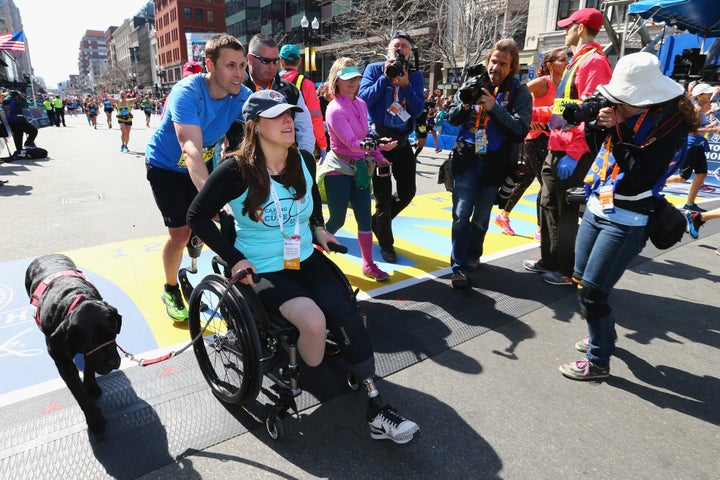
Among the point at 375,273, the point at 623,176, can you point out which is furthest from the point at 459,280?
the point at 623,176

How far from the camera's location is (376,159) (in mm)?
4121

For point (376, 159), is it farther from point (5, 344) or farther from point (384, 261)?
point (5, 344)

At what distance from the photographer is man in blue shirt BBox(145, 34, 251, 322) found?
2.87 m

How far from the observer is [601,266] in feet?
8.75

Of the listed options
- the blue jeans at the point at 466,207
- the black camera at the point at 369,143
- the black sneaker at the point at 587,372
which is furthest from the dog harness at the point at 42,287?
the black sneaker at the point at 587,372

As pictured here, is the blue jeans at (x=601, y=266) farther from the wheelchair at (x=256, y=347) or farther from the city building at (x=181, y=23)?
the city building at (x=181, y=23)

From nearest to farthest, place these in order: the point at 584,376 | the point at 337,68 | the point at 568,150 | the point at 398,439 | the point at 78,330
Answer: the point at 78,330
the point at 398,439
the point at 584,376
the point at 568,150
the point at 337,68

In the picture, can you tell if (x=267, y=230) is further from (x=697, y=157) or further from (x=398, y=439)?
(x=697, y=157)

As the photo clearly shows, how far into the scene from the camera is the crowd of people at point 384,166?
236cm

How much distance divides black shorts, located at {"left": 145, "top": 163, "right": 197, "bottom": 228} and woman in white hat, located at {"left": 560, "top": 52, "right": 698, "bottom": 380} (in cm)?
276

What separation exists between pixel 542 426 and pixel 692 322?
215cm

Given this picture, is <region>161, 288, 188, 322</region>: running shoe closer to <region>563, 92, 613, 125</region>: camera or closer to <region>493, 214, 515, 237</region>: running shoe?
<region>563, 92, 613, 125</region>: camera

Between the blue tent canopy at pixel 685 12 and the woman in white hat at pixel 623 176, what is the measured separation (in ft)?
34.4

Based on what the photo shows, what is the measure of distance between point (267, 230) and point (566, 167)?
2760 mm
